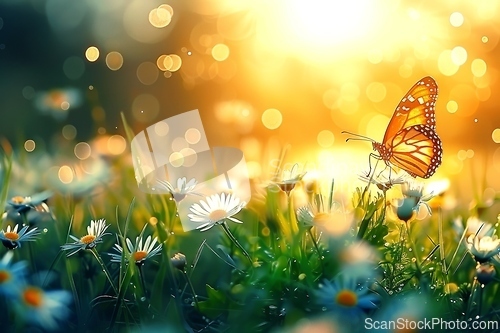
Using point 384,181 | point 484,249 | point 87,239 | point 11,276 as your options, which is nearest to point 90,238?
point 87,239

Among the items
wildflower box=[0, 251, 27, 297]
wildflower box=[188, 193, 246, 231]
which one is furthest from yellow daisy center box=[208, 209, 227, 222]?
wildflower box=[0, 251, 27, 297]

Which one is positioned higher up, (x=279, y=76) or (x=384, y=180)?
(x=279, y=76)

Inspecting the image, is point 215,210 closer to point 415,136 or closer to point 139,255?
point 139,255

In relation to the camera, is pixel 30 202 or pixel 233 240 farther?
pixel 30 202

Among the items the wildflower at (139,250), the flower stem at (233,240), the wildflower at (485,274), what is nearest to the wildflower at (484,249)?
the wildflower at (485,274)

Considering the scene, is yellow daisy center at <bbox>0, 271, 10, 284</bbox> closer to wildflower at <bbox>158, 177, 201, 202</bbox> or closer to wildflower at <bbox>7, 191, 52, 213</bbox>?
wildflower at <bbox>7, 191, 52, 213</bbox>

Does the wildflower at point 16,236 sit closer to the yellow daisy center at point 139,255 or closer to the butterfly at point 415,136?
the yellow daisy center at point 139,255
